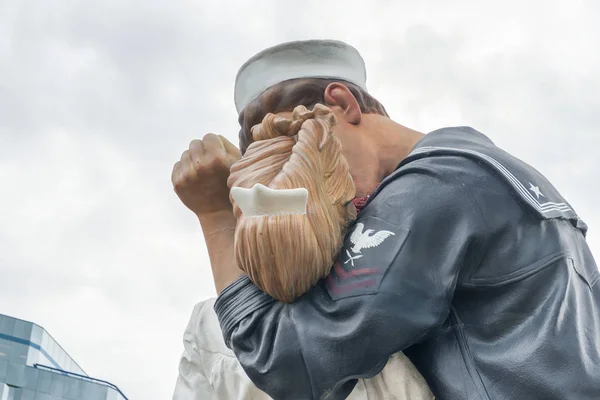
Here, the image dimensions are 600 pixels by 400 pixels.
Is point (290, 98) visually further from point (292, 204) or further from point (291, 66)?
point (292, 204)

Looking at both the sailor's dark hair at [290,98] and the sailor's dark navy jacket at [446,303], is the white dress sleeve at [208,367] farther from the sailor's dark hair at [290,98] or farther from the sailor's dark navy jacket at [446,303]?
the sailor's dark hair at [290,98]

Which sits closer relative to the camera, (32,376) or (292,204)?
(292,204)

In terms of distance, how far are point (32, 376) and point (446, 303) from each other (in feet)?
65.5

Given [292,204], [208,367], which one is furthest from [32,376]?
[292,204]

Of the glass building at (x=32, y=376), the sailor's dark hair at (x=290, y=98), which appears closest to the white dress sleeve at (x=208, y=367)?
the sailor's dark hair at (x=290, y=98)

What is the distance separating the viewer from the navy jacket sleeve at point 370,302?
6.66 ft

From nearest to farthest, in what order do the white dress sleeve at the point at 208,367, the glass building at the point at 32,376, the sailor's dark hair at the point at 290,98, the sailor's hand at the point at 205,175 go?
the white dress sleeve at the point at 208,367 < the sailor's hand at the point at 205,175 < the sailor's dark hair at the point at 290,98 < the glass building at the point at 32,376

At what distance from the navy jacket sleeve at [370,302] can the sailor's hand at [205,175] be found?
45 centimetres

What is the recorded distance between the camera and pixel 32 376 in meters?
20.6

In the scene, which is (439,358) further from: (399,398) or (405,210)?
(405,210)

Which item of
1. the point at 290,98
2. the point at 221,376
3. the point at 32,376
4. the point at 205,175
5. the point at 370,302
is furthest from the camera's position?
the point at 32,376

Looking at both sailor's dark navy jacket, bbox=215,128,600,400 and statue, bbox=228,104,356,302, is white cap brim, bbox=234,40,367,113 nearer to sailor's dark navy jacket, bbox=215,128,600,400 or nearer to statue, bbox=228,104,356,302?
statue, bbox=228,104,356,302

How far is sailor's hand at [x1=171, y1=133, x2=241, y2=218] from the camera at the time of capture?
2.54 metres

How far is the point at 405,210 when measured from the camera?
214cm
